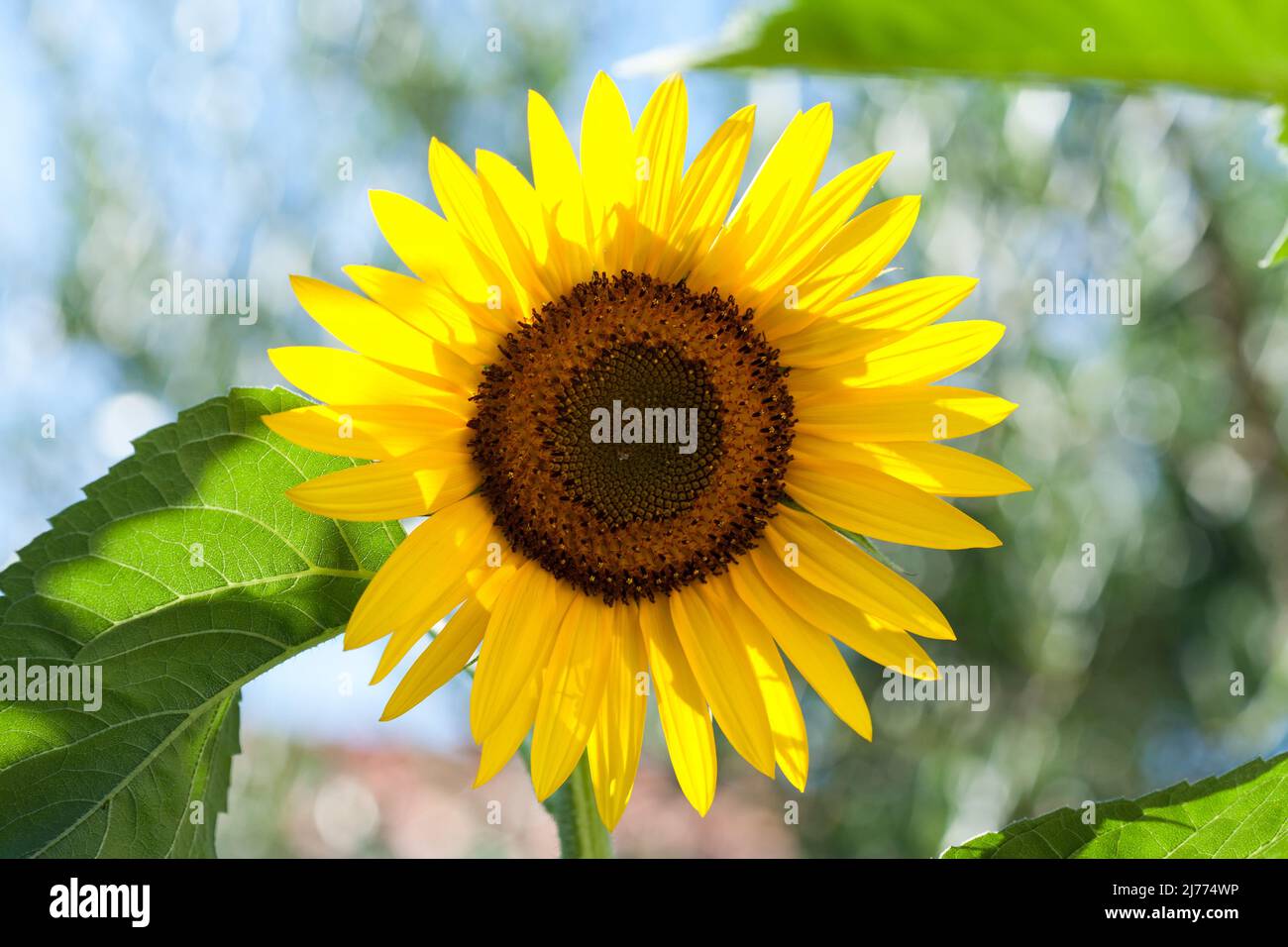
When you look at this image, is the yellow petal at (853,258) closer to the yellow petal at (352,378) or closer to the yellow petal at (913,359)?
the yellow petal at (913,359)

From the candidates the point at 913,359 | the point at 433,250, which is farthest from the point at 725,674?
the point at 433,250

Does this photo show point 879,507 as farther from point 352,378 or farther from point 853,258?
point 352,378

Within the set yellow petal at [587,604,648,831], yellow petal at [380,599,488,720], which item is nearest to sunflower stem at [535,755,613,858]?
yellow petal at [587,604,648,831]

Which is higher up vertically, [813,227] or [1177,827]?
[813,227]

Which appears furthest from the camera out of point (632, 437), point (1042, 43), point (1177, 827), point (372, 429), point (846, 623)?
point (632, 437)

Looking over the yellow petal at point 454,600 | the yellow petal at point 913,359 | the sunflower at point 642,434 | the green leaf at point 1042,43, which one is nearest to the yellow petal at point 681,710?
the sunflower at point 642,434

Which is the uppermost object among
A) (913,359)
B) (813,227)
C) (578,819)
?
(813,227)
